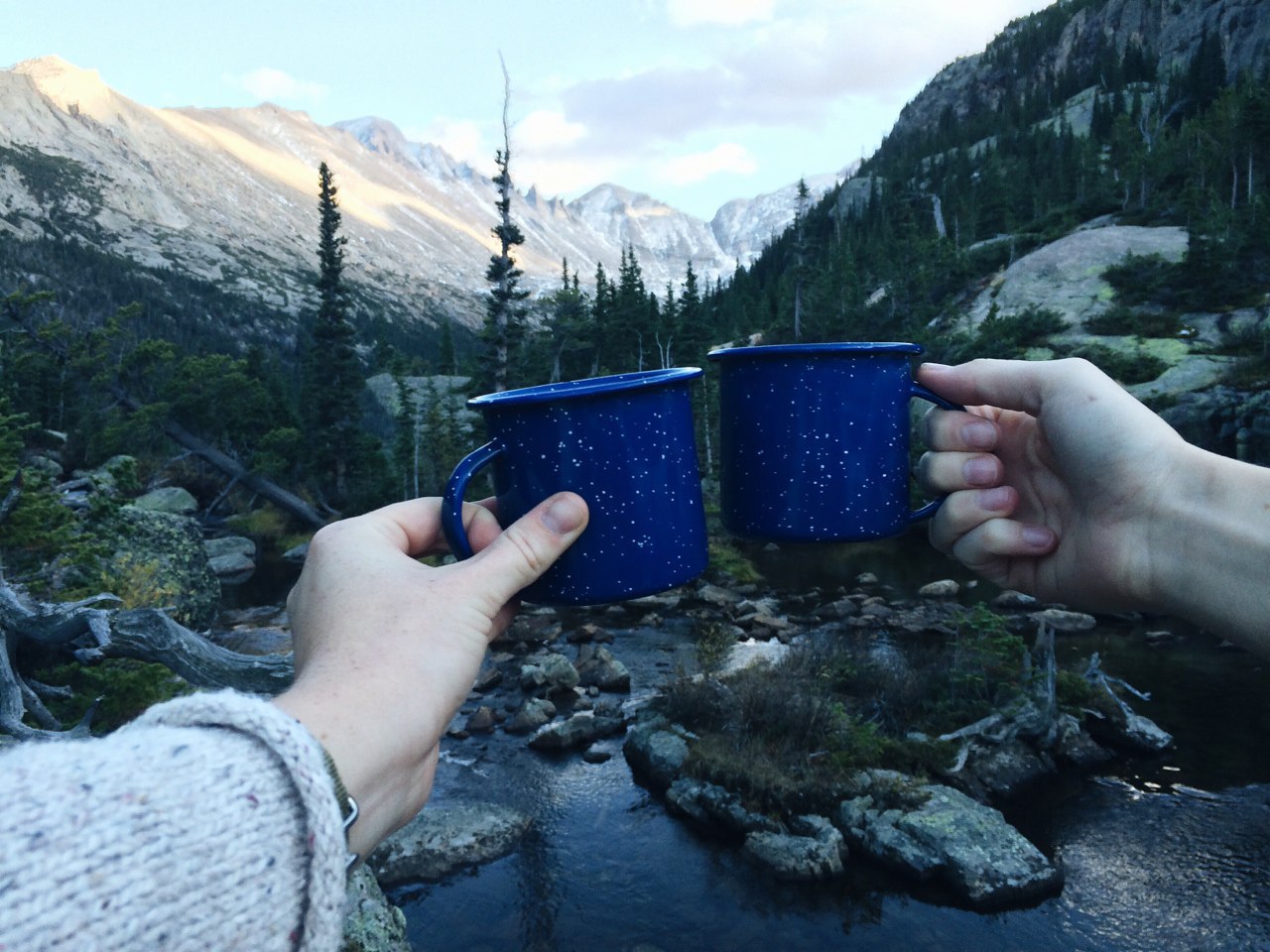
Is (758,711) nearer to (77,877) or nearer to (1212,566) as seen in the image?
(1212,566)

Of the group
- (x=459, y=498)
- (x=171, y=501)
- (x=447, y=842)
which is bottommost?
(x=447, y=842)

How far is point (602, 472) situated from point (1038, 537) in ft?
4.21

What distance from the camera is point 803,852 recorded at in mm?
7996

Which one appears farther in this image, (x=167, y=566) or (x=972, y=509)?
(x=167, y=566)

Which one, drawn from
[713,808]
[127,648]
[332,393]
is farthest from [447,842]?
[332,393]

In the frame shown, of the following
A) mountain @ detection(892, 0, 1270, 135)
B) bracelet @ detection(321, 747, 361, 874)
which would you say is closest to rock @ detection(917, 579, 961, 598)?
bracelet @ detection(321, 747, 361, 874)

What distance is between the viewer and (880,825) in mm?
8172

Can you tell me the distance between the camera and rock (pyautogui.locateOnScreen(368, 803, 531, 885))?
8.33 m

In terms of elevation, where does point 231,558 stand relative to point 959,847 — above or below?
above

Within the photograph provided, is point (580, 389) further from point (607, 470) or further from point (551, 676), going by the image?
point (551, 676)

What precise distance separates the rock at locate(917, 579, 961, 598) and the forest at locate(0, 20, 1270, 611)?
8.42m

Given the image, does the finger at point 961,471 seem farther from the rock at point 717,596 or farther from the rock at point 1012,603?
the rock at point 1012,603

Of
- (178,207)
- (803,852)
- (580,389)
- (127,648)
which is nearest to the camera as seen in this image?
(580,389)

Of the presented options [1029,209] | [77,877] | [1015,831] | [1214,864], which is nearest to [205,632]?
[1015,831]
